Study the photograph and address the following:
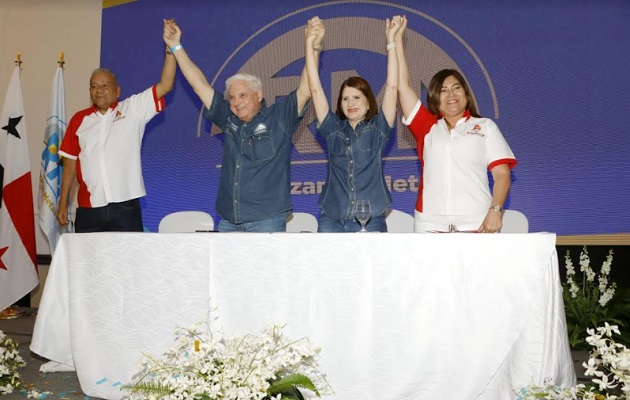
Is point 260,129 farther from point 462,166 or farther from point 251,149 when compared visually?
point 462,166

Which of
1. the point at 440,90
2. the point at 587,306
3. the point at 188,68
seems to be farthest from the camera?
the point at 587,306

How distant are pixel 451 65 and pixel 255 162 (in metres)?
2.33

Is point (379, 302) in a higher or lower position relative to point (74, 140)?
lower

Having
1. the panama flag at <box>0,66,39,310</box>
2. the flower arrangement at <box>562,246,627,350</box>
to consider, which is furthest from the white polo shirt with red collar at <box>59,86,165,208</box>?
the flower arrangement at <box>562,246,627,350</box>

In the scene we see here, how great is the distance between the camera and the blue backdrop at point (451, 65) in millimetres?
4730

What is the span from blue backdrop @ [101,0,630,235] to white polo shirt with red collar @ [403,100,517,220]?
2.01m

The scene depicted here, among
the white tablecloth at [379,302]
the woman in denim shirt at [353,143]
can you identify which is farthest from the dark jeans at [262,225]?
the white tablecloth at [379,302]

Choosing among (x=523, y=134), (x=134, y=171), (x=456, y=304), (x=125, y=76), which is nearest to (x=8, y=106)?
(x=125, y=76)

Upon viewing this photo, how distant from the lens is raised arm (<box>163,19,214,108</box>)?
3383 millimetres

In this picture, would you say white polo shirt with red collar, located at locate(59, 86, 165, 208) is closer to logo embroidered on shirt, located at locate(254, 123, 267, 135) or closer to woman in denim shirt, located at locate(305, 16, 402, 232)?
logo embroidered on shirt, located at locate(254, 123, 267, 135)

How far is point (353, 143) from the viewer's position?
3.12 meters

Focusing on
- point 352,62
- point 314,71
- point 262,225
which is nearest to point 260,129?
point 314,71

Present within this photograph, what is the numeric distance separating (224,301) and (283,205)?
29.8 inches

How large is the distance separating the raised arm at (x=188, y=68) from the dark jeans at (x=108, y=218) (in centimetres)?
72
